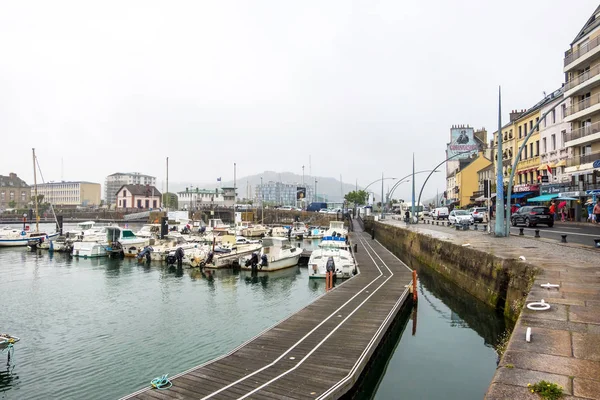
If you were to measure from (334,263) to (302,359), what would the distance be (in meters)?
17.1

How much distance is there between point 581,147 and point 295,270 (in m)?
32.3

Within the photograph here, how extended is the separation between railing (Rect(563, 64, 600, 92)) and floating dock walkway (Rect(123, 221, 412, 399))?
34.9 metres

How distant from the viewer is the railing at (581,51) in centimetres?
3856

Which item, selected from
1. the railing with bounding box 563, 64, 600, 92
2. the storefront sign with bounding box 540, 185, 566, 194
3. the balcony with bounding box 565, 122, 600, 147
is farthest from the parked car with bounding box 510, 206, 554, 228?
the railing with bounding box 563, 64, 600, 92

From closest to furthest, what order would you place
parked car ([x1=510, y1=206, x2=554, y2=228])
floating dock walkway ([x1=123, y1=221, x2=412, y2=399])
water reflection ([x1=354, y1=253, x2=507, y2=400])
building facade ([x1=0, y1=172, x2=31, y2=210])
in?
floating dock walkway ([x1=123, y1=221, x2=412, y2=399]) < water reflection ([x1=354, y1=253, x2=507, y2=400]) < parked car ([x1=510, y1=206, x2=554, y2=228]) < building facade ([x1=0, y1=172, x2=31, y2=210])

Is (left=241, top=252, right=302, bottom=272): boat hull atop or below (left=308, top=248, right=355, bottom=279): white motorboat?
below

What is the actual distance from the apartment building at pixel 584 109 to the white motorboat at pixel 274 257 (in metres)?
27.4

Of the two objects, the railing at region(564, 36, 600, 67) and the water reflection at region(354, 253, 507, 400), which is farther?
the railing at region(564, 36, 600, 67)

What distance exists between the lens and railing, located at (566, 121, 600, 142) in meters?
38.8

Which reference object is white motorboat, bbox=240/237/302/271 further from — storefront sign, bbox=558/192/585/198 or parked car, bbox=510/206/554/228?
storefront sign, bbox=558/192/585/198

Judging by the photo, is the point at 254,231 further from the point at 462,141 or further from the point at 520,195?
the point at 462,141

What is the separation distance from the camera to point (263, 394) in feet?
28.9

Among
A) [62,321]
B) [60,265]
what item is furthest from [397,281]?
[60,265]

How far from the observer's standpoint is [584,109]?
1591 inches
